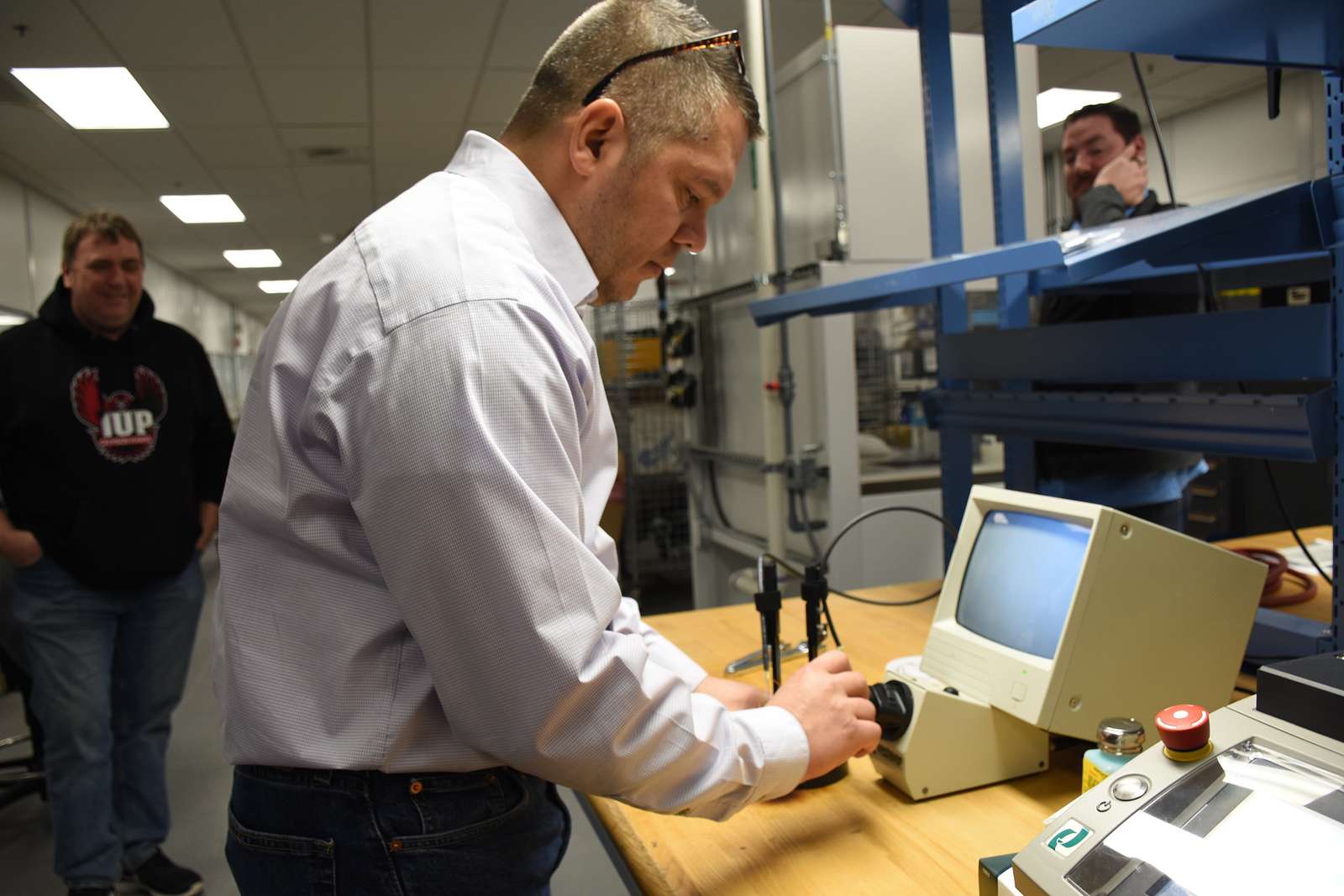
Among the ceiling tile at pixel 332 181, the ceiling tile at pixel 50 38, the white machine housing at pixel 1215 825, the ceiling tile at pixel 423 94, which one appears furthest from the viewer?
the ceiling tile at pixel 332 181

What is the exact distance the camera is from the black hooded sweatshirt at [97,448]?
2.06 m

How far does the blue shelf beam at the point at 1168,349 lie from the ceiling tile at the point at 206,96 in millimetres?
4149

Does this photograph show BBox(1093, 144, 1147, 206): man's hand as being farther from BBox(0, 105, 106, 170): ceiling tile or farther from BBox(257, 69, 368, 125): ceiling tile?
BBox(0, 105, 106, 170): ceiling tile

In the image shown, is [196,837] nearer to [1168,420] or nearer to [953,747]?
[953,747]

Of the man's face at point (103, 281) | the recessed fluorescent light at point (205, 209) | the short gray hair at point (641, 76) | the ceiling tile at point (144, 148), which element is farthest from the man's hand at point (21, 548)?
the recessed fluorescent light at point (205, 209)

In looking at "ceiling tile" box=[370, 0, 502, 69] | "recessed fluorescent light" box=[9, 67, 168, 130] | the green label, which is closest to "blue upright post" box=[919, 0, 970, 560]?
the green label

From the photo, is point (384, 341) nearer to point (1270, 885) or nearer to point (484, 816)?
point (484, 816)

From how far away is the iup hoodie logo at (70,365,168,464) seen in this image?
211cm

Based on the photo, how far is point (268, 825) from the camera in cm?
79

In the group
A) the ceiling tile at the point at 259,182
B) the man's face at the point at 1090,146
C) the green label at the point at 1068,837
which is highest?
the ceiling tile at the point at 259,182

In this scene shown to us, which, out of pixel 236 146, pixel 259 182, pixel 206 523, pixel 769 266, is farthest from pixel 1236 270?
pixel 259 182

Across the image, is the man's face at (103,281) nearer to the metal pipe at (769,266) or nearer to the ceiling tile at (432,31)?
the metal pipe at (769,266)

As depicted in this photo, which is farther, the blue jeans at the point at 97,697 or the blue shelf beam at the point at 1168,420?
the blue jeans at the point at 97,697

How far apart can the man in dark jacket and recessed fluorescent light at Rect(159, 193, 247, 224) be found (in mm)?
6315
